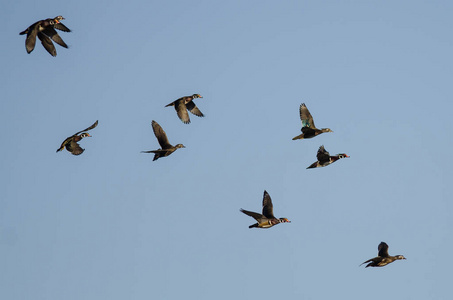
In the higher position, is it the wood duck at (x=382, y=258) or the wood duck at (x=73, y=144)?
the wood duck at (x=73, y=144)

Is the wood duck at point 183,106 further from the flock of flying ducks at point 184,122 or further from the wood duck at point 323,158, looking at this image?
the wood duck at point 323,158

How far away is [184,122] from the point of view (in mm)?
70000

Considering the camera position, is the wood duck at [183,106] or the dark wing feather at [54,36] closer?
the dark wing feather at [54,36]

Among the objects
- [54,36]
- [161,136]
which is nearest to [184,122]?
[161,136]

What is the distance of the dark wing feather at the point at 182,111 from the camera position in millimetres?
70312

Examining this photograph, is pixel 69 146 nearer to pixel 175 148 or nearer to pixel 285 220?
pixel 175 148

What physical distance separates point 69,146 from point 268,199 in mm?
14401

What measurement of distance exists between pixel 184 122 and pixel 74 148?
28.4 feet

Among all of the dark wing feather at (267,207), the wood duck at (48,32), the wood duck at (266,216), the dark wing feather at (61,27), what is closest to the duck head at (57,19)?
the wood duck at (48,32)

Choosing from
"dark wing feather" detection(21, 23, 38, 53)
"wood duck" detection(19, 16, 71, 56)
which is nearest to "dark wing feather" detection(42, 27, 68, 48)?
"wood duck" detection(19, 16, 71, 56)

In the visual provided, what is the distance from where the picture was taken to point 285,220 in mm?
61812

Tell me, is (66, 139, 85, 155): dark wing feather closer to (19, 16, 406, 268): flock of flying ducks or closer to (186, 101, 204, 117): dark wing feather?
(19, 16, 406, 268): flock of flying ducks

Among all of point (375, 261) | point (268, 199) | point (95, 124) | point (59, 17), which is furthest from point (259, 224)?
point (59, 17)

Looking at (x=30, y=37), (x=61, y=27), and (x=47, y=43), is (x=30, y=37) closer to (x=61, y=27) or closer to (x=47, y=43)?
(x=47, y=43)
